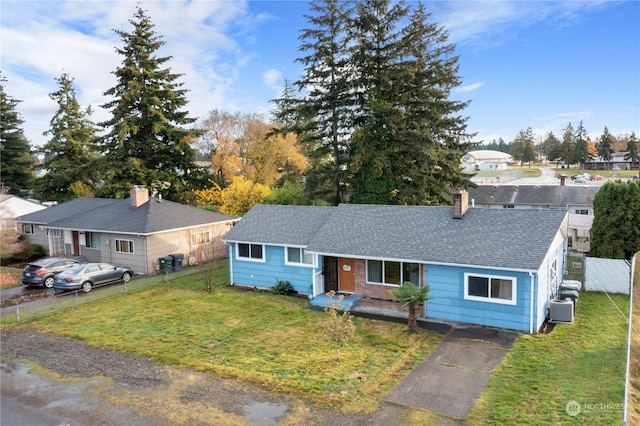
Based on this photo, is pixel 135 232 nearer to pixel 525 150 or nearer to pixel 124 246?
pixel 124 246

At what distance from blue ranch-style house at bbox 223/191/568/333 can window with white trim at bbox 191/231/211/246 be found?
7120 millimetres

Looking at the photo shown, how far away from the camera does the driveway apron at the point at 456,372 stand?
404 inches

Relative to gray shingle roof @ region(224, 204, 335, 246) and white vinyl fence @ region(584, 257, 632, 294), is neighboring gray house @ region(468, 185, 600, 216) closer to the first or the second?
white vinyl fence @ region(584, 257, 632, 294)

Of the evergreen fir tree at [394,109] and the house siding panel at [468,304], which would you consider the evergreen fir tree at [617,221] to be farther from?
the house siding panel at [468,304]

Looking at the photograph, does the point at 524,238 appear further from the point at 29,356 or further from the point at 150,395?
the point at 29,356

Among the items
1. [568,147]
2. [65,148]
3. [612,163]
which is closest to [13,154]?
[65,148]

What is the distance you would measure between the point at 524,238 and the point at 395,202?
15.7 meters

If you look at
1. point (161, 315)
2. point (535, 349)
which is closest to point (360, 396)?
point (535, 349)

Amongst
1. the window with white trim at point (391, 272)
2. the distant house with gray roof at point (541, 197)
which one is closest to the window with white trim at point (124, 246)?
the window with white trim at point (391, 272)

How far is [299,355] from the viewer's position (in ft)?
43.5

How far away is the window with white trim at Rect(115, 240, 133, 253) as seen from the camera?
86.5 ft

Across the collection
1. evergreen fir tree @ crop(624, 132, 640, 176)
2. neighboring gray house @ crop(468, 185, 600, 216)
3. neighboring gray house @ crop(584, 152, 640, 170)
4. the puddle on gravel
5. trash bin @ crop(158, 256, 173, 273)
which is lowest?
the puddle on gravel

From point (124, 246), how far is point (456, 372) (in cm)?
2186

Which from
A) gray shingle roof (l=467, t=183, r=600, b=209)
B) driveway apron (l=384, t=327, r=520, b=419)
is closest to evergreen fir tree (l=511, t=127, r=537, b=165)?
gray shingle roof (l=467, t=183, r=600, b=209)
